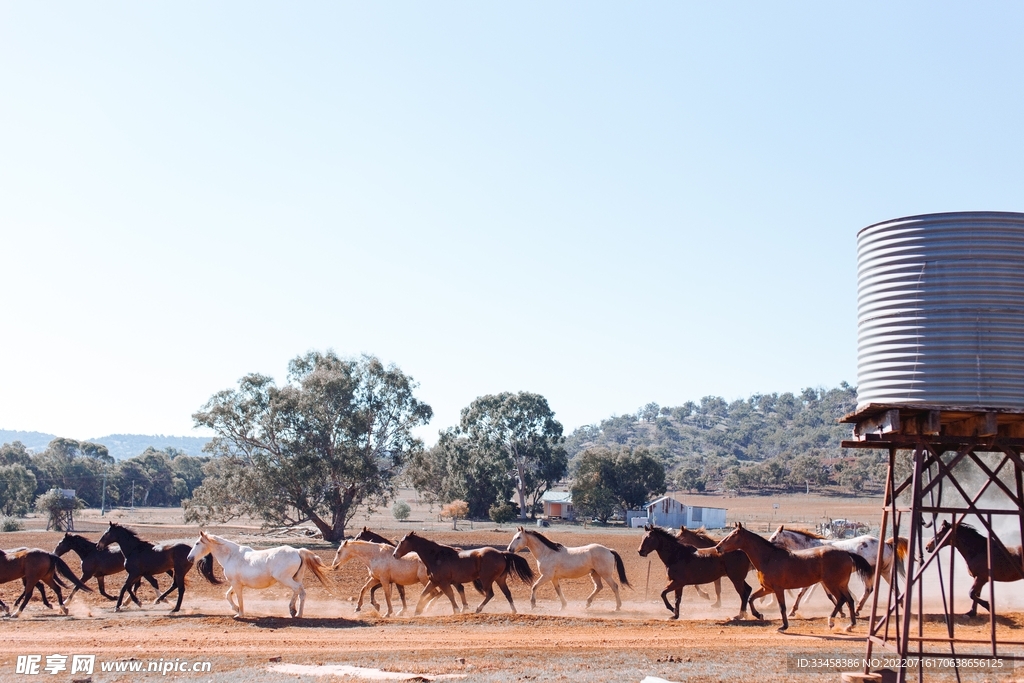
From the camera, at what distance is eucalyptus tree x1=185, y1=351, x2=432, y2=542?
46.2 m

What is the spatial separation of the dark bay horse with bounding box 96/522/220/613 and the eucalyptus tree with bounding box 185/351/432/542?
2536cm

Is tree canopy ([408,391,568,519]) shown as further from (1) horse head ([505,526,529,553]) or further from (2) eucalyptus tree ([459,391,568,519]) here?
(1) horse head ([505,526,529,553])

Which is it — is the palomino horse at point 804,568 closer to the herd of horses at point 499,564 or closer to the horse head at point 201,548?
the herd of horses at point 499,564

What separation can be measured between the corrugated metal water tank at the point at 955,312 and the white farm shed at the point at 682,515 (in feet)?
203

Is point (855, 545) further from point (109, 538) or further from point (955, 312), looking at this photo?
point (109, 538)

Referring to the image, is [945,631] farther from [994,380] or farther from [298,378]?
[298,378]

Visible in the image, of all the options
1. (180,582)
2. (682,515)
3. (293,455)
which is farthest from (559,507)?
(180,582)

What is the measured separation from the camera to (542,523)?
7300cm

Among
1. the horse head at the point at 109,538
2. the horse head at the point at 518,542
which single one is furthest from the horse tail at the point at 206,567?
the horse head at the point at 518,542

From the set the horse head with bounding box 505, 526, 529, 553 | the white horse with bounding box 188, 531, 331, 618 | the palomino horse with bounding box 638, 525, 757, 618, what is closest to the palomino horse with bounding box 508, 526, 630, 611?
the horse head with bounding box 505, 526, 529, 553

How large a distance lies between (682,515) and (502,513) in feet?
53.0

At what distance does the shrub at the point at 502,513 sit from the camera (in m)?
78.9

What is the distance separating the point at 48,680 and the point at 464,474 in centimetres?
7439

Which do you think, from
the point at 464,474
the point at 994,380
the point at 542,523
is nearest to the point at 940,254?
the point at 994,380
